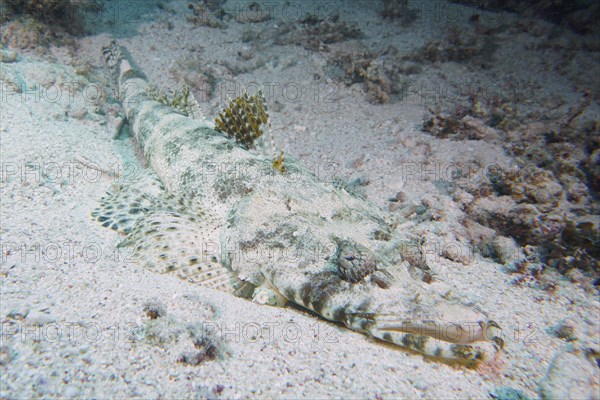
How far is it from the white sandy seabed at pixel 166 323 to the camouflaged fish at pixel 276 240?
0.18m

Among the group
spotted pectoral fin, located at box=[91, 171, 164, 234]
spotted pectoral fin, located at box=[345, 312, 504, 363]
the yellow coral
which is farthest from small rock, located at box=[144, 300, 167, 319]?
the yellow coral

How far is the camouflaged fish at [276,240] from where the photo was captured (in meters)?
2.72

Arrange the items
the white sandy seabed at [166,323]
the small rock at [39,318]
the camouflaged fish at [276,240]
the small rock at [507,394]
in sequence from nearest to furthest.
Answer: the white sandy seabed at [166,323], the small rock at [39,318], the small rock at [507,394], the camouflaged fish at [276,240]

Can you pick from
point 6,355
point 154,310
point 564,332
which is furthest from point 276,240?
point 564,332

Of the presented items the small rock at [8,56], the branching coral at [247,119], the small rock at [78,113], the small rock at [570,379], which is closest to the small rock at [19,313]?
the branching coral at [247,119]

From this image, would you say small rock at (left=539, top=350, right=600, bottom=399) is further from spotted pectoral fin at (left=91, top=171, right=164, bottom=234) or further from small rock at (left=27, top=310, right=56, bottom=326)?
spotted pectoral fin at (left=91, top=171, right=164, bottom=234)

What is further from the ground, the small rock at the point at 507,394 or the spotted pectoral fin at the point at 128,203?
the spotted pectoral fin at the point at 128,203

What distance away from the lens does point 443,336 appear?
2.59m

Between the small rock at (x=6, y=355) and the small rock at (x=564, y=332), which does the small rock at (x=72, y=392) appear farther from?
the small rock at (x=564, y=332)

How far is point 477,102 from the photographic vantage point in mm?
7043

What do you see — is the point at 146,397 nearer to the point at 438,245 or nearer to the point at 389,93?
the point at 438,245

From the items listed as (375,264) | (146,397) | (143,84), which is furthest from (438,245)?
(143,84)

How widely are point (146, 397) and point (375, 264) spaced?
2.02m

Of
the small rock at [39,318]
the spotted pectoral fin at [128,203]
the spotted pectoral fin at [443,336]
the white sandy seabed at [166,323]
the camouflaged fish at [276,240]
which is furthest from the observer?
the spotted pectoral fin at [128,203]
